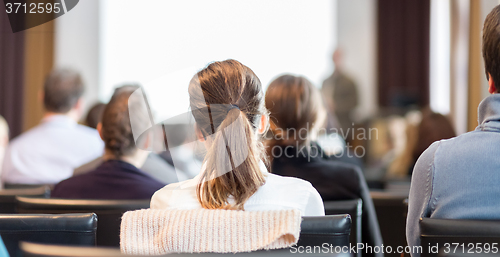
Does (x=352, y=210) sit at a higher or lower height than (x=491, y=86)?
lower

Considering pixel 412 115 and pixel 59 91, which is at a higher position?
pixel 59 91

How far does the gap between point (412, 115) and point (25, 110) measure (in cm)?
480

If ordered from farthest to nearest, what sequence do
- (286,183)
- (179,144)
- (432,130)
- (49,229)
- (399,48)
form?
(399,48), (432,130), (179,144), (286,183), (49,229)

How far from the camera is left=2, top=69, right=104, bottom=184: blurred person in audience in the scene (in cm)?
234

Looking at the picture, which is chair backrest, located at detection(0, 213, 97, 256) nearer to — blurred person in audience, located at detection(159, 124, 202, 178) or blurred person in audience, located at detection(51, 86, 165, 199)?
blurred person in audience, located at detection(159, 124, 202, 178)

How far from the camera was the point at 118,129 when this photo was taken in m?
1.60

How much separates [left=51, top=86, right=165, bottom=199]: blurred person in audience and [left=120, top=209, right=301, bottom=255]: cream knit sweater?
2.17ft

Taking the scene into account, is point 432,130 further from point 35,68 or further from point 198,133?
point 35,68

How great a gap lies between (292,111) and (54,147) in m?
1.45

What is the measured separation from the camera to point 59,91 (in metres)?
2.46

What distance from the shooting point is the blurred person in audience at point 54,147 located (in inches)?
92.2

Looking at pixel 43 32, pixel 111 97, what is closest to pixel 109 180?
pixel 111 97

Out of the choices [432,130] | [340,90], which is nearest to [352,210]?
[432,130]

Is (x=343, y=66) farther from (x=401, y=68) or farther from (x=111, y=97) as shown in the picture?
(x=111, y=97)
